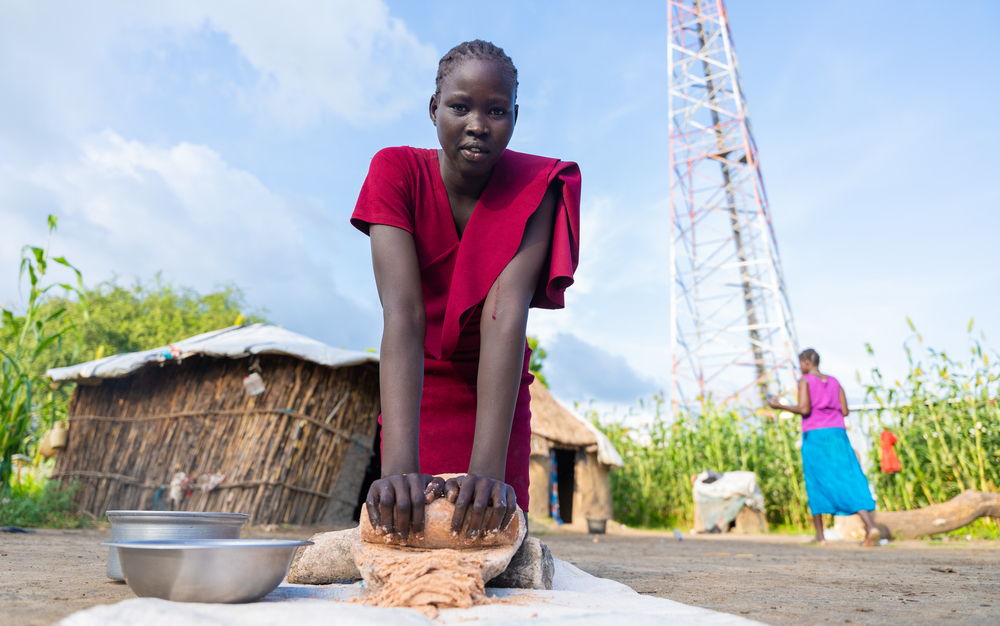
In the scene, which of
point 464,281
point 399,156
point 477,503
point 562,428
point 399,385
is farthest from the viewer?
point 562,428

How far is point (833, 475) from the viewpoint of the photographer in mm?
6195

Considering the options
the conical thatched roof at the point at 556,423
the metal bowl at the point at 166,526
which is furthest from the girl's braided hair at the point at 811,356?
the metal bowl at the point at 166,526

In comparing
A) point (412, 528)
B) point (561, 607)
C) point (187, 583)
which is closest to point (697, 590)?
point (561, 607)

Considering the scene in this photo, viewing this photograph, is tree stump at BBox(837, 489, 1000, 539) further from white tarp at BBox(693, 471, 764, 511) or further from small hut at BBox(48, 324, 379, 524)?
small hut at BBox(48, 324, 379, 524)

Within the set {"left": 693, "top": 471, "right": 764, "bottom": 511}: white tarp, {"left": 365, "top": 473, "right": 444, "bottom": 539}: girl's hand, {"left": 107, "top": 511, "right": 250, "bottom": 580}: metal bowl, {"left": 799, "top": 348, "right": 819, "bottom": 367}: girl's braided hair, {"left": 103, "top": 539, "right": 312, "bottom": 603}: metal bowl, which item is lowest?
{"left": 103, "top": 539, "right": 312, "bottom": 603}: metal bowl

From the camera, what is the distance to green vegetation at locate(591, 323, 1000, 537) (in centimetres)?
753

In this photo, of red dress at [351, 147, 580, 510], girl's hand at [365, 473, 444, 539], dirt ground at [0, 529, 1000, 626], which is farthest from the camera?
red dress at [351, 147, 580, 510]

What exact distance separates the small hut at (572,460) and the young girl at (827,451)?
3.07 m

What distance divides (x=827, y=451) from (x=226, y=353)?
5.44m

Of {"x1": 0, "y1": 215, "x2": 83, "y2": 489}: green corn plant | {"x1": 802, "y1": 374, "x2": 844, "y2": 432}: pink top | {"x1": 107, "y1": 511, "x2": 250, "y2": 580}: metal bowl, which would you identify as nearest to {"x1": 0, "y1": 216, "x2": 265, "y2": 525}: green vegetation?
{"x1": 0, "y1": 215, "x2": 83, "y2": 489}: green corn plant

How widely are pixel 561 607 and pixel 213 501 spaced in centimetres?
605

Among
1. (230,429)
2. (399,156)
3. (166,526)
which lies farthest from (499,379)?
(230,429)

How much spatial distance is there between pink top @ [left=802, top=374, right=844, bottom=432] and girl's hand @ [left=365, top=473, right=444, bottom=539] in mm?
5490

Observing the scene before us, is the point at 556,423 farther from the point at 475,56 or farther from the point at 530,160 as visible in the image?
the point at 475,56
